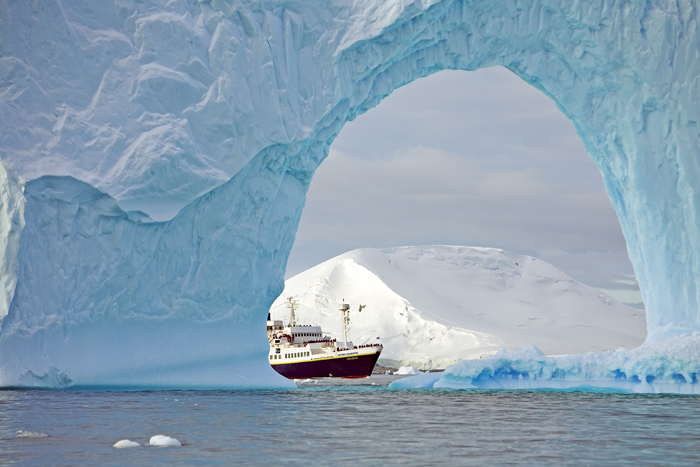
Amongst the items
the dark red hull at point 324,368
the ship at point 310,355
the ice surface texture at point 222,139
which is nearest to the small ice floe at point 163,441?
the ice surface texture at point 222,139

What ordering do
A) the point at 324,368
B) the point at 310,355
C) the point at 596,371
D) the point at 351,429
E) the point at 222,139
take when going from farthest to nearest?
1. the point at 324,368
2. the point at 310,355
3. the point at 596,371
4. the point at 222,139
5. the point at 351,429

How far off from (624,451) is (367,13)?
11.6m

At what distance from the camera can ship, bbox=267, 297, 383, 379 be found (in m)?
30.3

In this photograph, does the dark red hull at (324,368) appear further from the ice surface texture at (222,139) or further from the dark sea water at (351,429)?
the dark sea water at (351,429)

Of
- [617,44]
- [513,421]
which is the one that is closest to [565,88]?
[617,44]

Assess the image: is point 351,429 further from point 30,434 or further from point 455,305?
point 455,305

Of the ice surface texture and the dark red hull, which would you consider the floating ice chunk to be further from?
the ice surface texture

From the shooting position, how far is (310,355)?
3012 cm

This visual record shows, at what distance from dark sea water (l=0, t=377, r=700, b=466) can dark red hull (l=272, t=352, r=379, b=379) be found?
1718 centimetres

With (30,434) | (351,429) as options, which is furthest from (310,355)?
(30,434)

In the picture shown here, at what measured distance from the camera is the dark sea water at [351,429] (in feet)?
21.0

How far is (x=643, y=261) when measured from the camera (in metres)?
18.0

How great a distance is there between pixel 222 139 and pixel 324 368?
1687 cm

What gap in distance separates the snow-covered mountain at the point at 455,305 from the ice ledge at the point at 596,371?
24608mm
